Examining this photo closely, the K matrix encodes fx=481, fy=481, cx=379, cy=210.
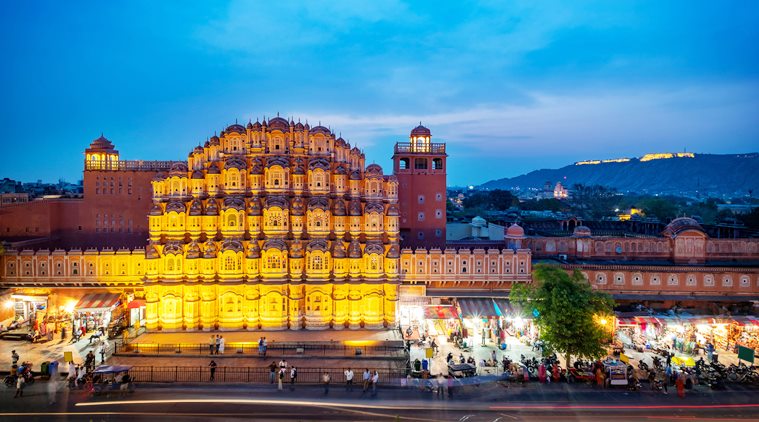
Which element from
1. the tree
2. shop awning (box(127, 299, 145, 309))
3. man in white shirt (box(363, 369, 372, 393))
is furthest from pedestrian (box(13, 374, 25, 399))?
the tree

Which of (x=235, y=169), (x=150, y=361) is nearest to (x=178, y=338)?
(x=150, y=361)

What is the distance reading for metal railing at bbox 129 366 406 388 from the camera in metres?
27.6

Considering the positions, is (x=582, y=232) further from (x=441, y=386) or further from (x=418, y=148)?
(x=441, y=386)

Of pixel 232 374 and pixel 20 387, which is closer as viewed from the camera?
pixel 20 387

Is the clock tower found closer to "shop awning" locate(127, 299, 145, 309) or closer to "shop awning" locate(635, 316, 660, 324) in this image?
"shop awning" locate(635, 316, 660, 324)

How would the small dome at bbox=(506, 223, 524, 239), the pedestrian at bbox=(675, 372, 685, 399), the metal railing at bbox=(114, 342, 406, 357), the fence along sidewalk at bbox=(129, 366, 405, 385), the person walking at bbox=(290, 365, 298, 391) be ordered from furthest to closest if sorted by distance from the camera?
the small dome at bbox=(506, 223, 524, 239), the metal railing at bbox=(114, 342, 406, 357), the fence along sidewalk at bbox=(129, 366, 405, 385), the person walking at bbox=(290, 365, 298, 391), the pedestrian at bbox=(675, 372, 685, 399)

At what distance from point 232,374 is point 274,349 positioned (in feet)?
12.4

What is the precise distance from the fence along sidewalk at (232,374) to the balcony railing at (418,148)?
2226cm

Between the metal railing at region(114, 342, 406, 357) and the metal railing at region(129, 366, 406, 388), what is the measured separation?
1.97 m

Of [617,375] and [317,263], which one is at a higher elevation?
[317,263]

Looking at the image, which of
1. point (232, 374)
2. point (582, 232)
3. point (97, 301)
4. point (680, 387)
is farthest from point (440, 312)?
point (97, 301)

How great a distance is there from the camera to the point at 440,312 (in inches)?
1396

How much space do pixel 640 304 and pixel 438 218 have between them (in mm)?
17997

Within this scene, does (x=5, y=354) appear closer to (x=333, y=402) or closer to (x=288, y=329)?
(x=288, y=329)
